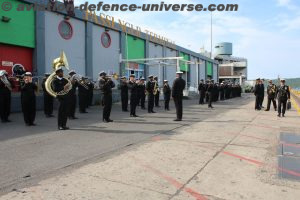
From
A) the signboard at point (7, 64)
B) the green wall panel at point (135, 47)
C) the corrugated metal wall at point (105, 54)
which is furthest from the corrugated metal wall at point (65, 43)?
the green wall panel at point (135, 47)

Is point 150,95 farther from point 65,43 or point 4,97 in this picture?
point 65,43

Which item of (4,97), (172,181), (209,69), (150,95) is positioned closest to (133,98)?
(150,95)

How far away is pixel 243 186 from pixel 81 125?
6.93 metres

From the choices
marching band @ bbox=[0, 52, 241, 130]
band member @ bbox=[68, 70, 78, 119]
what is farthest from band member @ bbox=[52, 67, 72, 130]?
band member @ bbox=[68, 70, 78, 119]

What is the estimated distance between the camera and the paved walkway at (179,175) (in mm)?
4477

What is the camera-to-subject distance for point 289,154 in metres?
7.24

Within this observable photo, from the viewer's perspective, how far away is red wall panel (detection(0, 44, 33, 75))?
16562 millimetres

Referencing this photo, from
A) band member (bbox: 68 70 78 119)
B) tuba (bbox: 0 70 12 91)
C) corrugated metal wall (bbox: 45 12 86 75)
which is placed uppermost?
corrugated metal wall (bbox: 45 12 86 75)

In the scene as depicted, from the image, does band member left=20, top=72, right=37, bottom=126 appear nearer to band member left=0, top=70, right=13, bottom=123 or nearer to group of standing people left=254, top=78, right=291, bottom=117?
band member left=0, top=70, right=13, bottom=123

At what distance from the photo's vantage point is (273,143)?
8.45 metres

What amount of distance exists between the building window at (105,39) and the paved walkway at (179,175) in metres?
17.8

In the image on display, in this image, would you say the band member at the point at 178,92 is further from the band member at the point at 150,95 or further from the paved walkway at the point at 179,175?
the paved walkway at the point at 179,175

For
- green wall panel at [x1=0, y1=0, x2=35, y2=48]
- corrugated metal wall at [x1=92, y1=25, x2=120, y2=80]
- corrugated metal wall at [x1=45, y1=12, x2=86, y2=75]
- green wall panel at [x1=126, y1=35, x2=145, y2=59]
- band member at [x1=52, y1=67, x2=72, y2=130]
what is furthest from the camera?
green wall panel at [x1=126, y1=35, x2=145, y2=59]

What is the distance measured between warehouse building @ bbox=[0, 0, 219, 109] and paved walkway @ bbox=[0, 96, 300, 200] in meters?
11.6
